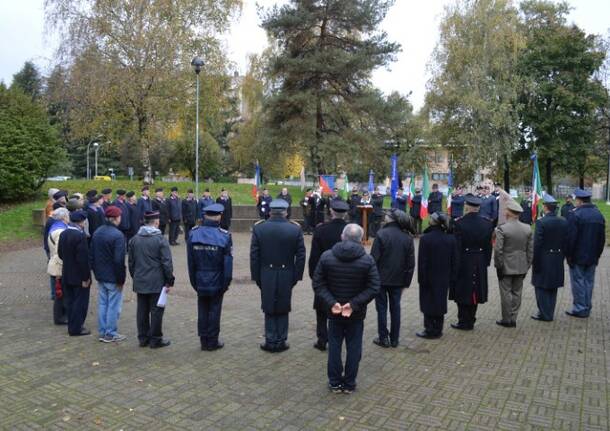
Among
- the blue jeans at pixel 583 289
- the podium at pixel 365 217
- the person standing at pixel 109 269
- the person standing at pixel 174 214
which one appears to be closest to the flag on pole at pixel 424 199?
the podium at pixel 365 217

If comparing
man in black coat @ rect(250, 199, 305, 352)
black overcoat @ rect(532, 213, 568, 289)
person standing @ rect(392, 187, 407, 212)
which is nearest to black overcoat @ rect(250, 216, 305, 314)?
man in black coat @ rect(250, 199, 305, 352)

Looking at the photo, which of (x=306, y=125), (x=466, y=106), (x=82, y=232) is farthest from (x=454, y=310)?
(x=466, y=106)

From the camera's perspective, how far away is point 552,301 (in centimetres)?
871

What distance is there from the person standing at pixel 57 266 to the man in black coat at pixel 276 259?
3229 millimetres

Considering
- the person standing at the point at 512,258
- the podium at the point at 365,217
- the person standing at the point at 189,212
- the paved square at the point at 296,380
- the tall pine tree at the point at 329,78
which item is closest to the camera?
the paved square at the point at 296,380

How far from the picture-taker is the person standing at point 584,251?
8.98 meters

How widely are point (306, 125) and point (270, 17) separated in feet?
19.2

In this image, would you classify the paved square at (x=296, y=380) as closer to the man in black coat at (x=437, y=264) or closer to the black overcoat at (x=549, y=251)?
the man in black coat at (x=437, y=264)

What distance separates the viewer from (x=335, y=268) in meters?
5.39

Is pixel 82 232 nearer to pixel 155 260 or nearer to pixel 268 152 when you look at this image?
pixel 155 260

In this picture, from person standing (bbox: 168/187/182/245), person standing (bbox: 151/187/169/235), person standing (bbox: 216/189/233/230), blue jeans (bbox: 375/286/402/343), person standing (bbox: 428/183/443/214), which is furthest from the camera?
person standing (bbox: 428/183/443/214)

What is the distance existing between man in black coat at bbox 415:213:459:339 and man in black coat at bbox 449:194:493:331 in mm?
432

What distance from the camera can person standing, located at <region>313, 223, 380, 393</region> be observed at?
5.34 metres

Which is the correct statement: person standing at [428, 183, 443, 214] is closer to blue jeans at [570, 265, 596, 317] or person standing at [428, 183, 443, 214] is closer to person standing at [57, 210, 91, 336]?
blue jeans at [570, 265, 596, 317]
